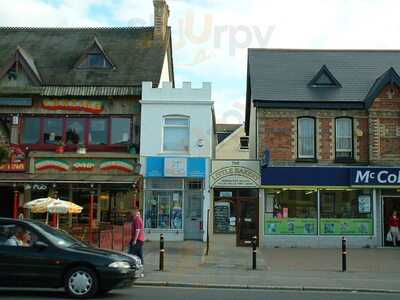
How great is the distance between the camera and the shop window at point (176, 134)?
28.3 m

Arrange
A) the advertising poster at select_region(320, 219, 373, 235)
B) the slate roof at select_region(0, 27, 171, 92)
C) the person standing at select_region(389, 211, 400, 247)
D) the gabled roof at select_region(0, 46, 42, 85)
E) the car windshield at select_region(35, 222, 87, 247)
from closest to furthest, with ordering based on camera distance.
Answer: the car windshield at select_region(35, 222, 87, 247)
the person standing at select_region(389, 211, 400, 247)
the advertising poster at select_region(320, 219, 373, 235)
the gabled roof at select_region(0, 46, 42, 85)
the slate roof at select_region(0, 27, 171, 92)

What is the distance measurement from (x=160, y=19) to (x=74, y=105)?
24.2 ft

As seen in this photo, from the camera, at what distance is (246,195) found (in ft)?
91.9

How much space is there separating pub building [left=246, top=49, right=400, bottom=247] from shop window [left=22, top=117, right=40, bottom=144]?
9998 millimetres

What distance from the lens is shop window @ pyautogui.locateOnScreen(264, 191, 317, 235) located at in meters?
27.7

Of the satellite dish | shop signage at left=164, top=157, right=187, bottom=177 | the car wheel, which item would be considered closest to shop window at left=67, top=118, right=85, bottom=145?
shop signage at left=164, top=157, right=187, bottom=177

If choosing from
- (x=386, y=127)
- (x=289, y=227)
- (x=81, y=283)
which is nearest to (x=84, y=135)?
(x=289, y=227)

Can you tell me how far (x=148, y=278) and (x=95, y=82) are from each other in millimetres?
15076

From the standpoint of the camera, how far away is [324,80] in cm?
2928

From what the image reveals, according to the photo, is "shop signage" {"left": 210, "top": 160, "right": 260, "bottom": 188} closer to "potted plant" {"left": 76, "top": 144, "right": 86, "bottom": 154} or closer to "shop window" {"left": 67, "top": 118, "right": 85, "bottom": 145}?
"potted plant" {"left": 76, "top": 144, "right": 86, "bottom": 154}

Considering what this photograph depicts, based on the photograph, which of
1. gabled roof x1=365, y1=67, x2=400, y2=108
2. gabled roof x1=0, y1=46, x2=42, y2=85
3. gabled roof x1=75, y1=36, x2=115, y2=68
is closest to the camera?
gabled roof x1=365, y1=67, x2=400, y2=108

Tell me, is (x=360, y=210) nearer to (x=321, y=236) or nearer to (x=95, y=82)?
(x=321, y=236)

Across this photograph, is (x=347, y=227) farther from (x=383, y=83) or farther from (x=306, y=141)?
(x=383, y=83)

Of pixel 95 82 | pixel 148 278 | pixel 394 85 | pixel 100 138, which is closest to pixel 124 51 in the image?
pixel 95 82
